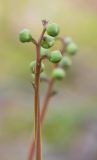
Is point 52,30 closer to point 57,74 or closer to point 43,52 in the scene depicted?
point 43,52

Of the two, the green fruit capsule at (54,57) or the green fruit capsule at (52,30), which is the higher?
the green fruit capsule at (52,30)

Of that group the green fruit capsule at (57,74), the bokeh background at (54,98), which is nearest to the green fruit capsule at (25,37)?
the green fruit capsule at (57,74)

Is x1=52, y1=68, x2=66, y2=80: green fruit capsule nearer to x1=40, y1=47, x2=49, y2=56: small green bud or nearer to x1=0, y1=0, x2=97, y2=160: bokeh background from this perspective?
x1=40, y1=47, x2=49, y2=56: small green bud

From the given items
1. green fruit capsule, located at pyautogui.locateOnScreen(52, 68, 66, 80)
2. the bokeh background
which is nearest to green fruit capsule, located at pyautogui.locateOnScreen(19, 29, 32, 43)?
green fruit capsule, located at pyautogui.locateOnScreen(52, 68, 66, 80)

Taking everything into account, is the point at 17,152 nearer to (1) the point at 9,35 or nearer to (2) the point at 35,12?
(1) the point at 9,35

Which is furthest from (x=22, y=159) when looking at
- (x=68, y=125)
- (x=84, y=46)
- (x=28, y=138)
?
(x=84, y=46)

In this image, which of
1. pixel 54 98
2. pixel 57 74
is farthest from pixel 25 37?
pixel 54 98

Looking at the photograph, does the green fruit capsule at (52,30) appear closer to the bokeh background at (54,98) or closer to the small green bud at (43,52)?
the small green bud at (43,52)

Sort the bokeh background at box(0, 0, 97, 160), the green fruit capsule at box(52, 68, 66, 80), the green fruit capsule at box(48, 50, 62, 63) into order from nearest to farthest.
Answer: the green fruit capsule at box(48, 50, 62, 63) → the green fruit capsule at box(52, 68, 66, 80) → the bokeh background at box(0, 0, 97, 160)
